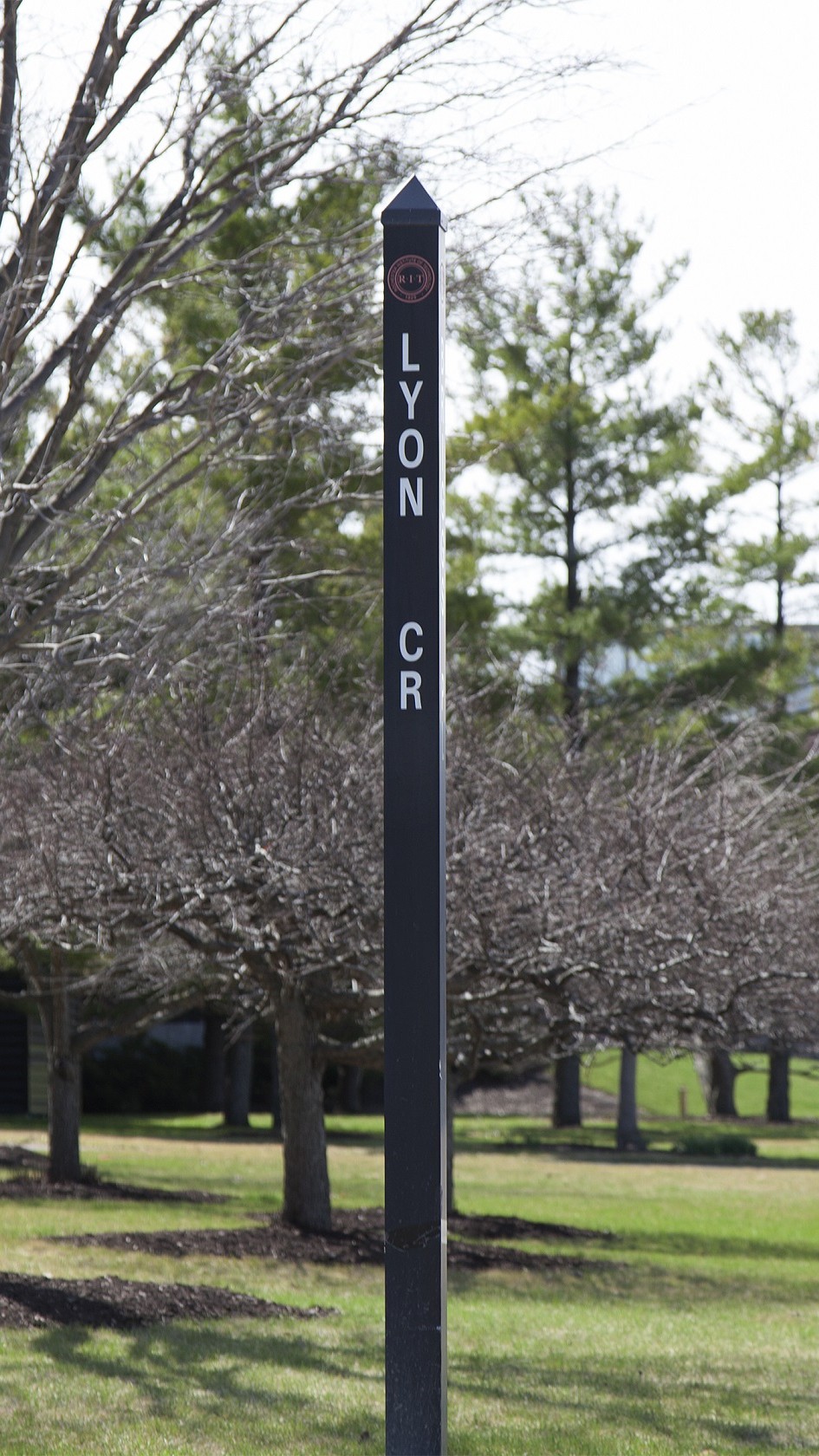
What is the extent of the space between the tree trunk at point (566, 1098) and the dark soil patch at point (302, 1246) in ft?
Answer: 53.9

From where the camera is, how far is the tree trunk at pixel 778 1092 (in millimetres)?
31781

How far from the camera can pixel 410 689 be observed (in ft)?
16.2

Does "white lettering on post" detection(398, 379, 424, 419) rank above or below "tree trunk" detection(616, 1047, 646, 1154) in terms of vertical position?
above

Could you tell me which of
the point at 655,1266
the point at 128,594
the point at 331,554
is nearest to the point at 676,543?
the point at 331,554

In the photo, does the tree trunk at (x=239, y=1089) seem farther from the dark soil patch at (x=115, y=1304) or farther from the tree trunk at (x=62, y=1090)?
the dark soil patch at (x=115, y=1304)

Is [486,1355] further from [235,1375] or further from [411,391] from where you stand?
[411,391]

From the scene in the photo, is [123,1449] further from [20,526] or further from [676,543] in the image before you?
[676,543]

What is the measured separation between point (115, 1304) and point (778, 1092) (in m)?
25.0

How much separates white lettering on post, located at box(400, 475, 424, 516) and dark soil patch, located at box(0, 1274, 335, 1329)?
5543mm

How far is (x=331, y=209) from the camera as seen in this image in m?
16.8

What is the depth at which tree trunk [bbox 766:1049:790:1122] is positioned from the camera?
3178cm

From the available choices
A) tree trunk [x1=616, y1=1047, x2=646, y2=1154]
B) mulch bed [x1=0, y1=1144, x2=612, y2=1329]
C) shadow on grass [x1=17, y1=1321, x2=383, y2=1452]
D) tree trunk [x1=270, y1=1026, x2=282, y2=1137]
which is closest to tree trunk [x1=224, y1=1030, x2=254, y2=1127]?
tree trunk [x1=270, y1=1026, x2=282, y2=1137]

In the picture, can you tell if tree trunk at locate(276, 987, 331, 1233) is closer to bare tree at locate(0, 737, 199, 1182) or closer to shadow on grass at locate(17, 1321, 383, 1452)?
bare tree at locate(0, 737, 199, 1182)

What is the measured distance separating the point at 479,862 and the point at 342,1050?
282 cm
